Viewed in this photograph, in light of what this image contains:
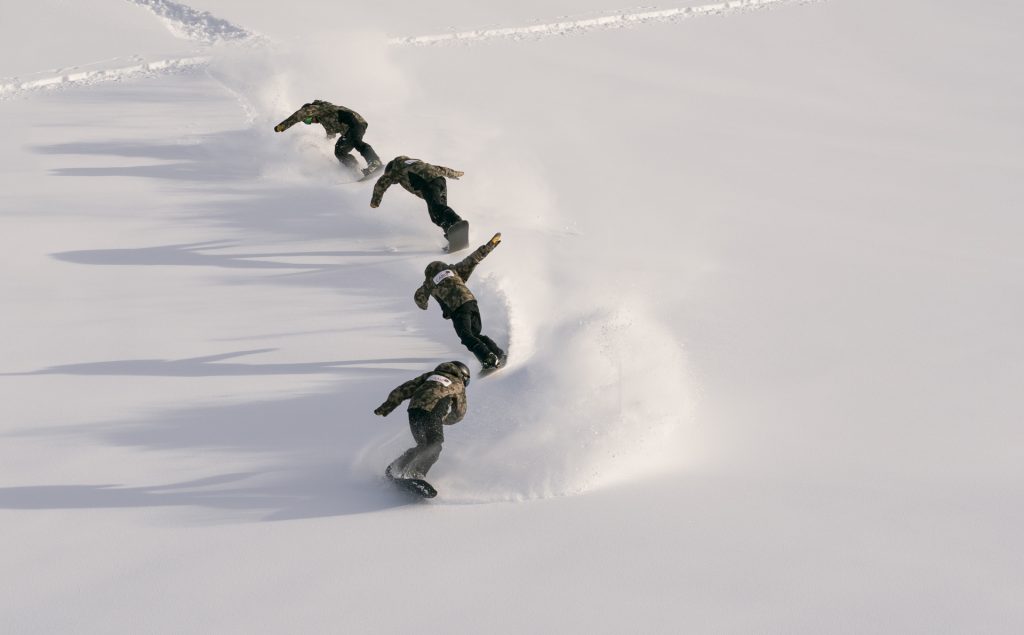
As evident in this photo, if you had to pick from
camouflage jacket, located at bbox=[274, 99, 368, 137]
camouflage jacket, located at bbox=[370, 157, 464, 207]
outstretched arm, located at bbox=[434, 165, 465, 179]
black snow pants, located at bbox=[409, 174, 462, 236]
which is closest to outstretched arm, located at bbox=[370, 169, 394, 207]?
camouflage jacket, located at bbox=[370, 157, 464, 207]

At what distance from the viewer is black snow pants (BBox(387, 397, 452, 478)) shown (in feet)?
23.7

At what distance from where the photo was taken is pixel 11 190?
12.6 metres

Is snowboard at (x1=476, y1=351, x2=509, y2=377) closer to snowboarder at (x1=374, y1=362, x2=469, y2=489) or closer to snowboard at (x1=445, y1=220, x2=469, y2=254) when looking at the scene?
snowboarder at (x1=374, y1=362, x2=469, y2=489)

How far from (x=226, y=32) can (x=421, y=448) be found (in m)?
14.1

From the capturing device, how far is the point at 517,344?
9.27 meters

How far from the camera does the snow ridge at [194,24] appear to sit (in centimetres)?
1869

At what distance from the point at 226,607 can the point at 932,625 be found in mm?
4250

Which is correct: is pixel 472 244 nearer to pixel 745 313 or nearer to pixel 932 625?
pixel 745 313

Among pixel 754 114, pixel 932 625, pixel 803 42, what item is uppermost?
pixel 803 42

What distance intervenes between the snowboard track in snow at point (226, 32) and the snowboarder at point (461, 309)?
33.5ft

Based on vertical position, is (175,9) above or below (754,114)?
above

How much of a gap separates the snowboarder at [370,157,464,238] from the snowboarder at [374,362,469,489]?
398cm

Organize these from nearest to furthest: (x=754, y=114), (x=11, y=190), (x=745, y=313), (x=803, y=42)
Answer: (x=745, y=313), (x=11, y=190), (x=754, y=114), (x=803, y=42)

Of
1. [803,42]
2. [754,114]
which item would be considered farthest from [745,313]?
[803,42]
